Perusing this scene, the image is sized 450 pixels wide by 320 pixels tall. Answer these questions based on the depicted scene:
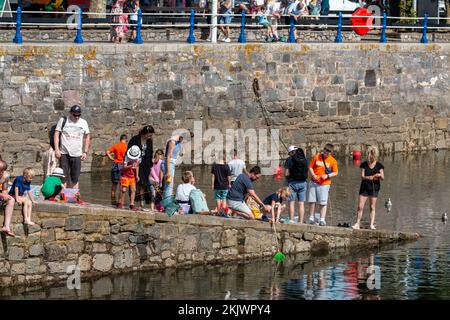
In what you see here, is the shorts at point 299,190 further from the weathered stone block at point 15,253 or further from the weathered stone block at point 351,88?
the weathered stone block at point 351,88

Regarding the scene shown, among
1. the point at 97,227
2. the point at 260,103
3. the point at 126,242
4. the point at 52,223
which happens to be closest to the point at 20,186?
the point at 52,223

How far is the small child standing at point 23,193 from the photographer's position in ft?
71.8

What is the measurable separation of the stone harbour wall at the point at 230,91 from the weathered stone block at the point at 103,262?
8784 millimetres

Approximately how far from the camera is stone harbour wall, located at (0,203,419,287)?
22.1 metres

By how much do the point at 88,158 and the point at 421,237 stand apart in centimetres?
877

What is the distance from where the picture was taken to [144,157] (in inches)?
984

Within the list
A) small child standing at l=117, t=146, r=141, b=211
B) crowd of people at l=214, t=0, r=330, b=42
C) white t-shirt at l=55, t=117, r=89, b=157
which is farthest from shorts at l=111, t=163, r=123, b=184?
crowd of people at l=214, t=0, r=330, b=42

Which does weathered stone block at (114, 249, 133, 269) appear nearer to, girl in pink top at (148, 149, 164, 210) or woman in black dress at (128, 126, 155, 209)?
woman in black dress at (128, 126, 155, 209)

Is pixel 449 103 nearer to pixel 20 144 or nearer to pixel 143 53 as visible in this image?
pixel 143 53

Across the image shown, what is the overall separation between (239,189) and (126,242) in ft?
8.46

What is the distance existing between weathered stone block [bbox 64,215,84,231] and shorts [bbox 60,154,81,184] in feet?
6.58

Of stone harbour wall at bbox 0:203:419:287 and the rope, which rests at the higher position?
the rope

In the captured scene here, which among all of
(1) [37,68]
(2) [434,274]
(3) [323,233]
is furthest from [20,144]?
(2) [434,274]

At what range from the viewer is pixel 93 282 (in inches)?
891
